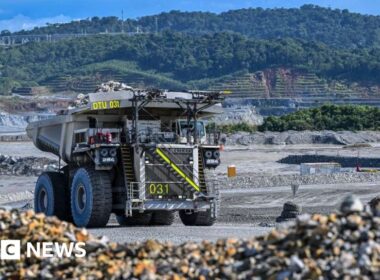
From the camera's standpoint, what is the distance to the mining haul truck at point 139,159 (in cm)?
2047

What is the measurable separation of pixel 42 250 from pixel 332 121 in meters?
86.9

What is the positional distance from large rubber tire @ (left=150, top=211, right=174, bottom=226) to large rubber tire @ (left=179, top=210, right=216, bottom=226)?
31.8 inches

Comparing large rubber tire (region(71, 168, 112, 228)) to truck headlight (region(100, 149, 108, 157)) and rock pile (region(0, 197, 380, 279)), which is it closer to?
truck headlight (region(100, 149, 108, 157))

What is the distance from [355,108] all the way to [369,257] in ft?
300

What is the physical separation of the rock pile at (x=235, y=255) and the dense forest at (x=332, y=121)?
82281mm

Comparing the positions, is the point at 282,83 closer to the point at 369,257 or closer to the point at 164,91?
the point at 164,91

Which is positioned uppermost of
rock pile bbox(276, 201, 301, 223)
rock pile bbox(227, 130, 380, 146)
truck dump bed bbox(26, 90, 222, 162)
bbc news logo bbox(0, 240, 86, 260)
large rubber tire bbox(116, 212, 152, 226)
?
truck dump bed bbox(26, 90, 222, 162)

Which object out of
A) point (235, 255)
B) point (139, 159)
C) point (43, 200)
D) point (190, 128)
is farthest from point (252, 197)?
point (235, 255)

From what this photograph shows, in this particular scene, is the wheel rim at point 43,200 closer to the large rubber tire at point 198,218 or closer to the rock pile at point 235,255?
the large rubber tire at point 198,218

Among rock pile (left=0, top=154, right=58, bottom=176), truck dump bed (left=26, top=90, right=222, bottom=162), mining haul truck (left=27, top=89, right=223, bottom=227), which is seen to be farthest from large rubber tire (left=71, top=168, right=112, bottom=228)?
rock pile (left=0, top=154, right=58, bottom=176)

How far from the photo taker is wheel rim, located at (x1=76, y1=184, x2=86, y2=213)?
20922mm

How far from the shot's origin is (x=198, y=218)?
2166 cm

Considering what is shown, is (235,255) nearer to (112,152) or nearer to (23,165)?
(112,152)

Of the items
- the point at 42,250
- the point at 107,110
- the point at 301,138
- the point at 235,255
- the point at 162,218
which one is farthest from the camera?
the point at 301,138
